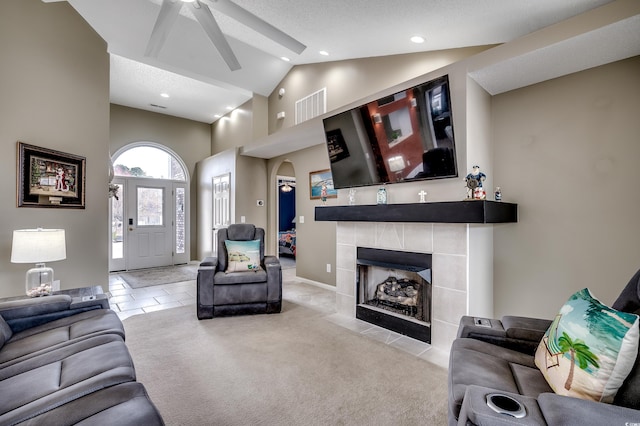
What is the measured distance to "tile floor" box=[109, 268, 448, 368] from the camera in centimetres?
279

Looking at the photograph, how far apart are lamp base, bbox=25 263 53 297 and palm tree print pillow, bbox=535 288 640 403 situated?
11.3 feet

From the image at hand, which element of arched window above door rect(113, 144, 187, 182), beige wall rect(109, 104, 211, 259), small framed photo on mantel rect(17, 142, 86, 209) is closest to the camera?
small framed photo on mantel rect(17, 142, 86, 209)

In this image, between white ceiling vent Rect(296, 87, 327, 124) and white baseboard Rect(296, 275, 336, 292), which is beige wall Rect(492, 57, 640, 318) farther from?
white ceiling vent Rect(296, 87, 327, 124)

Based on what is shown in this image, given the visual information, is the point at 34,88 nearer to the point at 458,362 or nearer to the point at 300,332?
the point at 300,332

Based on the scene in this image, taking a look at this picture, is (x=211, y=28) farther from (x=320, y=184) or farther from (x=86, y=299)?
(x=320, y=184)

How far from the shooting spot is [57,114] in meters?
3.42

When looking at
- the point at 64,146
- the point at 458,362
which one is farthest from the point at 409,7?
the point at 64,146

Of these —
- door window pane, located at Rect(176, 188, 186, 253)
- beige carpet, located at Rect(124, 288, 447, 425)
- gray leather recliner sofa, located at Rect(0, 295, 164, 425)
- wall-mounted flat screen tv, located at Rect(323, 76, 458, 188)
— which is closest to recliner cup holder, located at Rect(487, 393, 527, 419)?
beige carpet, located at Rect(124, 288, 447, 425)

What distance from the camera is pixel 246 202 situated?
6.14 m

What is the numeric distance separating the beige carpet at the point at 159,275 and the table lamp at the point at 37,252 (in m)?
2.81

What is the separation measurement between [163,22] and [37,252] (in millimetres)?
2214

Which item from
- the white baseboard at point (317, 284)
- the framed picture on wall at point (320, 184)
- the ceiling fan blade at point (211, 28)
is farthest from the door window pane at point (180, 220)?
the ceiling fan blade at point (211, 28)

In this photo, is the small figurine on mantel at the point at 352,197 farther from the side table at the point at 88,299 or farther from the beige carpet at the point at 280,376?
the side table at the point at 88,299

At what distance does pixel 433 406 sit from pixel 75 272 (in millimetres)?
4214
